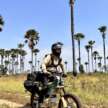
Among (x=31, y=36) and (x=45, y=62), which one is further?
(x=31, y=36)

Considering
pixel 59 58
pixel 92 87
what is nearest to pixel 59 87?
pixel 59 58

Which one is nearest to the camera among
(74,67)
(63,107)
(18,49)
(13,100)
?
(63,107)

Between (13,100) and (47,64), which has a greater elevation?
(47,64)

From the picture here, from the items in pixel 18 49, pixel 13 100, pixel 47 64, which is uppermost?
pixel 18 49

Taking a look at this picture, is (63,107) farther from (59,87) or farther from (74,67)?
(74,67)

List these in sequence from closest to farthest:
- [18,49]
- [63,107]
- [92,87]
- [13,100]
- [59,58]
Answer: [63,107], [59,58], [13,100], [92,87], [18,49]

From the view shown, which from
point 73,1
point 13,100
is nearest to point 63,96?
point 13,100

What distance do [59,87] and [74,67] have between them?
1343 inches

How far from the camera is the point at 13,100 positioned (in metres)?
14.5

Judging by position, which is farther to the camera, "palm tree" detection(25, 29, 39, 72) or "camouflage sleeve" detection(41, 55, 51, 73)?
"palm tree" detection(25, 29, 39, 72)

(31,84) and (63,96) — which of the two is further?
(31,84)

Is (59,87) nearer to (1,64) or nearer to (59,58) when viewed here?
(59,58)

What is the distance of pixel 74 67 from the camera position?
4372 cm

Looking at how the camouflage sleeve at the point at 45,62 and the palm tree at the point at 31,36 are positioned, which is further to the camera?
the palm tree at the point at 31,36
